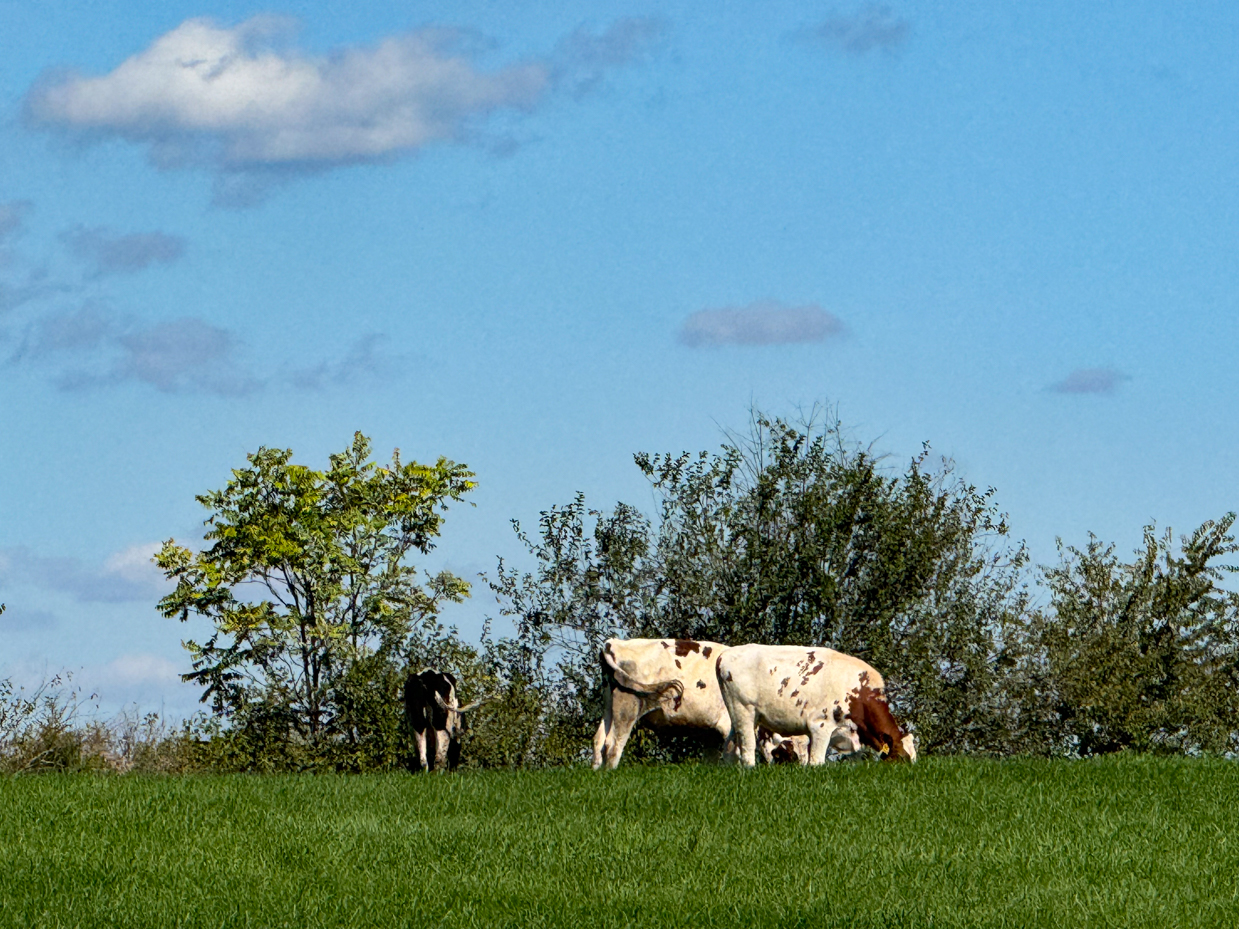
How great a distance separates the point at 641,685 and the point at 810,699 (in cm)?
329

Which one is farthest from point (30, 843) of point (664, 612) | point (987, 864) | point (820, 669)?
point (664, 612)

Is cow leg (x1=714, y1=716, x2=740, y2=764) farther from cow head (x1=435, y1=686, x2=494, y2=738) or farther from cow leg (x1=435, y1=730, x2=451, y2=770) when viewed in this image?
cow leg (x1=435, y1=730, x2=451, y2=770)

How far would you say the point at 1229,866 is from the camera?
14664 mm

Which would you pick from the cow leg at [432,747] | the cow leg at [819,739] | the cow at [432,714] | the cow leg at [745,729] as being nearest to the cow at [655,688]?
the cow leg at [745,729]

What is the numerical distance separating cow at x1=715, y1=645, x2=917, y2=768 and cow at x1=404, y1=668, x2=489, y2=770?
6.80 metres

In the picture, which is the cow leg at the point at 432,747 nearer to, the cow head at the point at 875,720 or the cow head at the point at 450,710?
the cow head at the point at 450,710

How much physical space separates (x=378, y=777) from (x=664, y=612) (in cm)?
1568

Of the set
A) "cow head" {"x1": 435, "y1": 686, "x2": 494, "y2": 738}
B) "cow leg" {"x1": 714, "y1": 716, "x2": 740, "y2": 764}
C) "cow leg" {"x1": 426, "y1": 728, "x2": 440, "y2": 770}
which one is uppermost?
"cow head" {"x1": 435, "y1": 686, "x2": 494, "y2": 738}

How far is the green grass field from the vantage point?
12430 mm

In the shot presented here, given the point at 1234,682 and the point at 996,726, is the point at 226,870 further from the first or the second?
the point at 1234,682

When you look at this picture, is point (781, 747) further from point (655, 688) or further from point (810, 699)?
point (810, 699)

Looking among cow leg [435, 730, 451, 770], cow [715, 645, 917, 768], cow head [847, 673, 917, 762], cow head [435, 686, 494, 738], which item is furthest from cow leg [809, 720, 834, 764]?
cow leg [435, 730, 451, 770]

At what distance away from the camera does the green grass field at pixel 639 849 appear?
489 inches

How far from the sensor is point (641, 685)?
24297 mm
